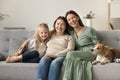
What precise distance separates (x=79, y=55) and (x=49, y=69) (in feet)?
1.06

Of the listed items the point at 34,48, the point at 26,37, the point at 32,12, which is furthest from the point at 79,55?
the point at 32,12

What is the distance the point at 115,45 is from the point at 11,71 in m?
1.17

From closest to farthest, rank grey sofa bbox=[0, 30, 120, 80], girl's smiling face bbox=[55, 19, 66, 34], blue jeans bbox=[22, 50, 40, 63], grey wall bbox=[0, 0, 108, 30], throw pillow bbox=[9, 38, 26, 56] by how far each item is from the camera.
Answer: grey sofa bbox=[0, 30, 120, 80] → blue jeans bbox=[22, 50, 40, 63] → girl's smiling face bbox=[55, 19, 66, 34] → throw pillow bbox=[9, 38, 26, 56] → grey wall bbox=[0, 0, 108, 30]

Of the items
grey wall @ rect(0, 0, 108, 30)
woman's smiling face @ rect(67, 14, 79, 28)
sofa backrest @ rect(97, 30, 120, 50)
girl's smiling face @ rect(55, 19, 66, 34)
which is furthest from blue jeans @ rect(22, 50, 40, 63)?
grey wall @ rect(0, 0, 108, 30)

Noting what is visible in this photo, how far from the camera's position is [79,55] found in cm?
235

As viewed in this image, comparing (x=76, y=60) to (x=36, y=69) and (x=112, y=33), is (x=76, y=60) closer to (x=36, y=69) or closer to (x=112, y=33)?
(x=36, y=69)

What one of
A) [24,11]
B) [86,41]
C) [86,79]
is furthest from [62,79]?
[24,11]

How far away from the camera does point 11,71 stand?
2.34 meters

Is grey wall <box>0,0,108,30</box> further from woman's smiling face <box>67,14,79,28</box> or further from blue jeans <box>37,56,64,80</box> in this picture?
blue jeans <box>37,56,64,80</box>

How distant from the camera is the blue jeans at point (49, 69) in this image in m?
2.19

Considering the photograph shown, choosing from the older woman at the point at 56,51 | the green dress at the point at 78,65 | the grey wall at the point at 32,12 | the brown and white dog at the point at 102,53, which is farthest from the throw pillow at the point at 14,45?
the grey wall at the point at 32,12

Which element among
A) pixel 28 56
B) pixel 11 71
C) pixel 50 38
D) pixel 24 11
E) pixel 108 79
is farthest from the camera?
pixel 24 11

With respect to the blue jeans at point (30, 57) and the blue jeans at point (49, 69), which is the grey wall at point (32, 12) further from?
the blue jeans at point (49, 69)

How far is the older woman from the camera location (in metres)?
2.21
